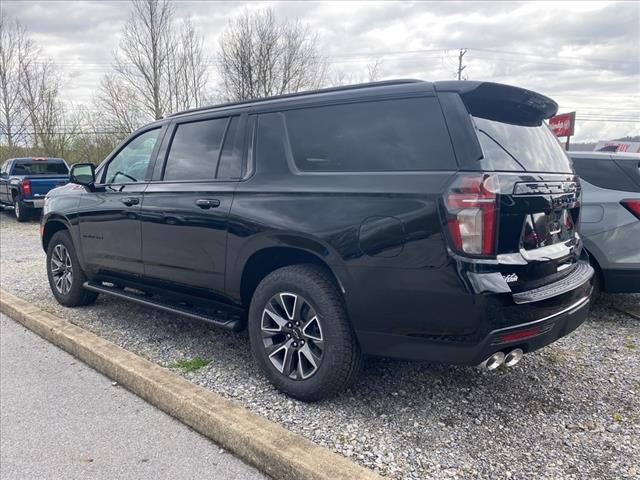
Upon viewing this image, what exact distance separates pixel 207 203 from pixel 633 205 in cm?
381

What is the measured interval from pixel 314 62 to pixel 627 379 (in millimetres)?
23781

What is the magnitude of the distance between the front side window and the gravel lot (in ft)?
4.63

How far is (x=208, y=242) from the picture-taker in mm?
3535

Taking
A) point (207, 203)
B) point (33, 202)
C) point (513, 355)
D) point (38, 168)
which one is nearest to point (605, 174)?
point (513, 355)

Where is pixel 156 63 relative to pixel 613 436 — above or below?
above

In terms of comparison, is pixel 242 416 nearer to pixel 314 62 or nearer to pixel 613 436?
pixel 613 436

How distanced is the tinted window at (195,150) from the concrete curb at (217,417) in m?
1.45

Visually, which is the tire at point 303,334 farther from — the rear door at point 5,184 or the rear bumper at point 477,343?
the rear door at point 5,184

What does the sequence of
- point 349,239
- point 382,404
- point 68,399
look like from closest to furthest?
1. point 349,239
2. point 382,404
3. point 68,399

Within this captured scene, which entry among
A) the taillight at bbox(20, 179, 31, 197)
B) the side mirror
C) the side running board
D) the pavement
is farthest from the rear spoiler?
the taillight at bbox(20, 179, 31, 197)

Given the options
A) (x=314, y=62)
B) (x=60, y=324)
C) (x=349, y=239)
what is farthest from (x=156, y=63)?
(x=349, y=239)

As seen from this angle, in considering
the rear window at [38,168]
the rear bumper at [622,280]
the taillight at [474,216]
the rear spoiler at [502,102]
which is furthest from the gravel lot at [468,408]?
the rear window at [38,168]

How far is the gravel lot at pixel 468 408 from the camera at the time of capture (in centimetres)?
245

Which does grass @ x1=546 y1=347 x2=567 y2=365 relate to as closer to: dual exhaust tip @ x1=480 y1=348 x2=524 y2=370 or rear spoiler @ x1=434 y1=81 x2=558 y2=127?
dual exhaust tip @ x1=480 y1=348 x2=524 y2=370
